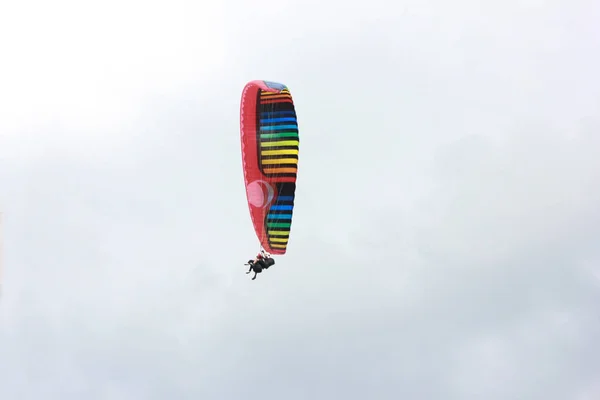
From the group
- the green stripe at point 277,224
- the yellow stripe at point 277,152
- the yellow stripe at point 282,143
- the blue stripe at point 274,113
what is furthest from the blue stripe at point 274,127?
the green stripe at point 277,224

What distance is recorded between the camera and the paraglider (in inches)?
1626

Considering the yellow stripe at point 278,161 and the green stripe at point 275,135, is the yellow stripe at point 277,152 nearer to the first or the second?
the yellow stripe at point 278,161

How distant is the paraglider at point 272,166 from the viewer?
1626 inches

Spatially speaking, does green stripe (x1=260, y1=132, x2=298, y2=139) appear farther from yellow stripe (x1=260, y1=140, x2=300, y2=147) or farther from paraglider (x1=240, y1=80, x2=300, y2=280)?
yellow stripe (x1=260, y1=140, x2=300, y2=147)

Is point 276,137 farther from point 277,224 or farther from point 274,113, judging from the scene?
point 277,224

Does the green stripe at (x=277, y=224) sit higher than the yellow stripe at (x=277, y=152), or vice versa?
the yellow stripe at (x=277, y=152)

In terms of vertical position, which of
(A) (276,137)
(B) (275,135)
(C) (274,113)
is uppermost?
(C) (274,113)

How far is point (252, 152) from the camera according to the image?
40906mm

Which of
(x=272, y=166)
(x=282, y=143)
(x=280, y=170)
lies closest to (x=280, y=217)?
(x=280, y=170)

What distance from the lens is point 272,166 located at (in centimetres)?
4159

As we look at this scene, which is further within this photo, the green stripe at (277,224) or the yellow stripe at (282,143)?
the green stripe at (277,224)

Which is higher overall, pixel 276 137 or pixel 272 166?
pixel 276 137

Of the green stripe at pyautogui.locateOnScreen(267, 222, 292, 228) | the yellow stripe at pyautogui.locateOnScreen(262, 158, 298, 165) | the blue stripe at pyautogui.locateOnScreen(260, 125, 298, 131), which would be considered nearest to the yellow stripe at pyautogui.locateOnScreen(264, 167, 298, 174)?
the yellow stripe at pyautogui.locateOnScreen(262, 158, 298, 165)

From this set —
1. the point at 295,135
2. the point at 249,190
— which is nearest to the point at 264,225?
the point at 249,190
